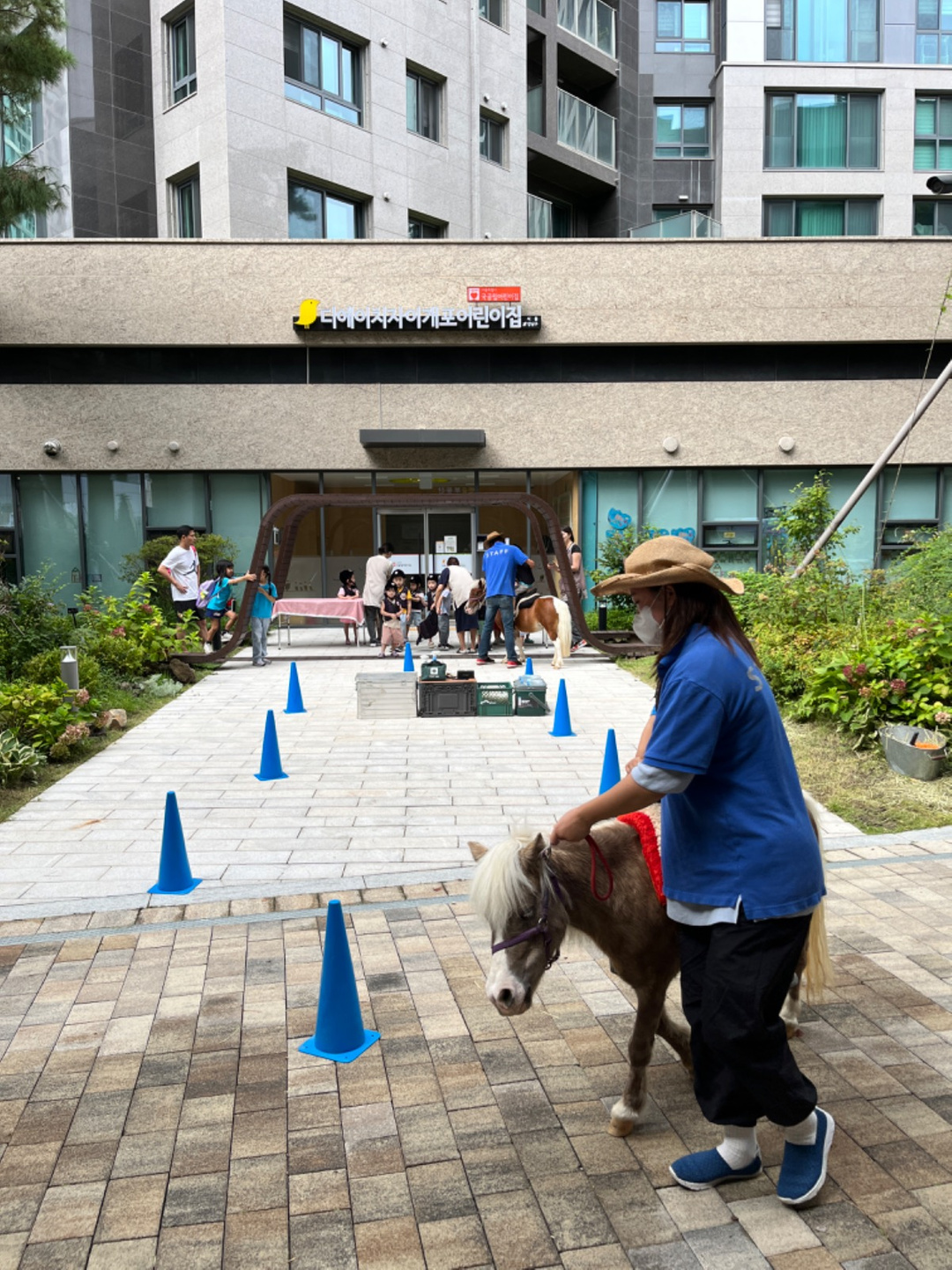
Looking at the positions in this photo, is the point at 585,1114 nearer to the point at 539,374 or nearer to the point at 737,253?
the point at 539,374

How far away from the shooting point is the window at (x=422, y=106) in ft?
78.5

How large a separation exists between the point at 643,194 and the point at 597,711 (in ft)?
80.6

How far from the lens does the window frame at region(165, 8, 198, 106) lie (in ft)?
70.4

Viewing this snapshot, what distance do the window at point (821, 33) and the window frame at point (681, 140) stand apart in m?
2.37

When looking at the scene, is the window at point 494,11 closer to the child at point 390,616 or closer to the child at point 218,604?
the child at point 390,616

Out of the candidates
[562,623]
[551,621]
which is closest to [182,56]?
[551,621]

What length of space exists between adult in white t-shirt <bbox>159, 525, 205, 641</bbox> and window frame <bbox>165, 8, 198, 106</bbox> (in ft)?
40.9

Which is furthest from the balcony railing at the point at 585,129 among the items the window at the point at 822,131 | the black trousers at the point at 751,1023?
the black trousers at the point at 751,1023

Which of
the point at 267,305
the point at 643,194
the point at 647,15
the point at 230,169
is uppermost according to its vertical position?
the point at 647,15

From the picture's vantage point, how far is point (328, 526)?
22.2m

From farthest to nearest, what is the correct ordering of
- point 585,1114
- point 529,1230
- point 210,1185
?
point 585,1114 → point 210,1185 → point 529,1230

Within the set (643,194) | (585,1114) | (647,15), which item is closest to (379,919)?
(585,1114)

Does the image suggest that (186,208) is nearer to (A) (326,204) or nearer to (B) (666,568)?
(A) (326,204)

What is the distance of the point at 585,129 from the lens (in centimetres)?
2858
